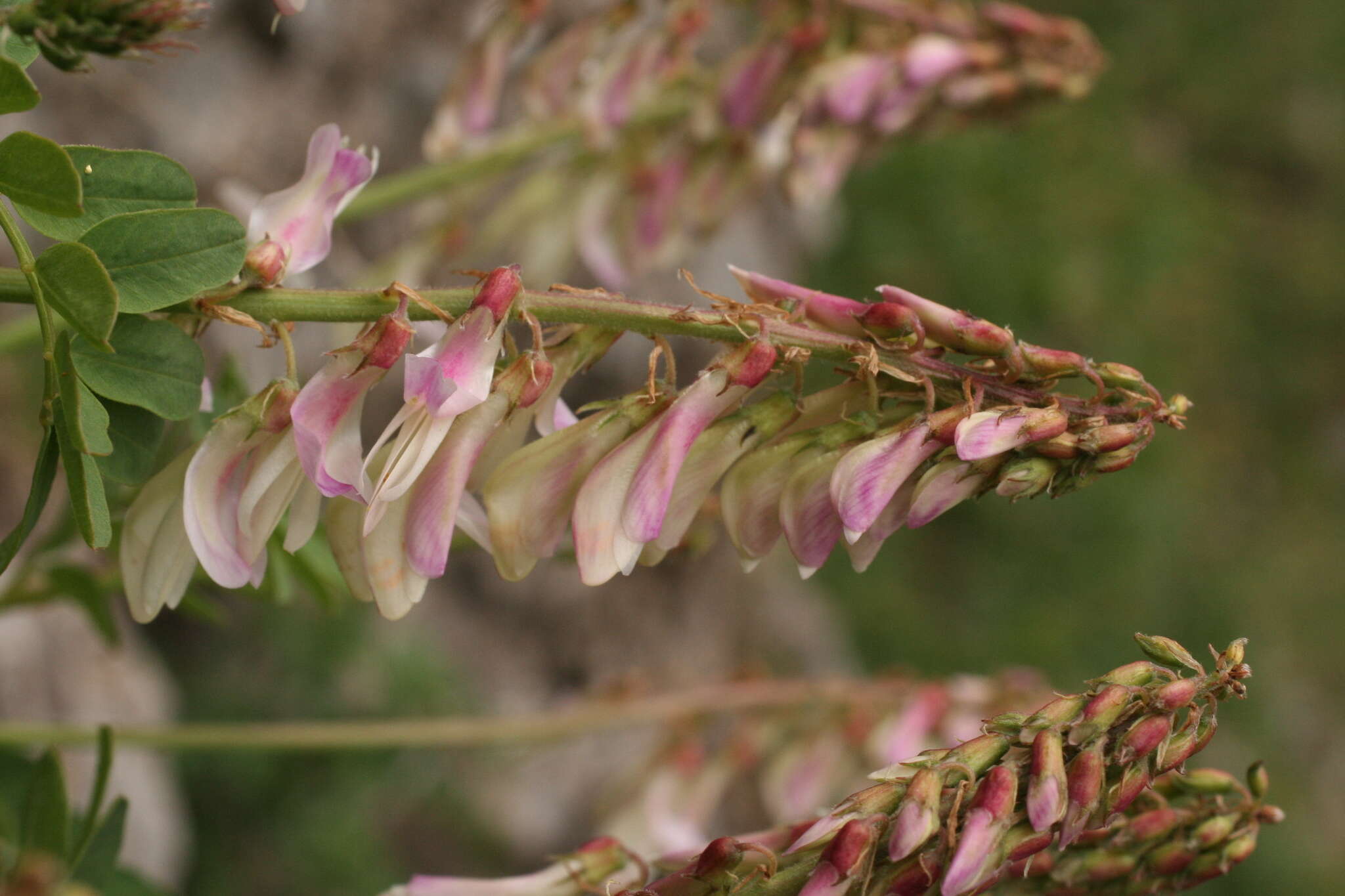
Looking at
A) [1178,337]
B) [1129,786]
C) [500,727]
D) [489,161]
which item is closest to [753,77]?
[489,161]

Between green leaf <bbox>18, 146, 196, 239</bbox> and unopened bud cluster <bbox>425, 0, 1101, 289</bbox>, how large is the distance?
69 cm

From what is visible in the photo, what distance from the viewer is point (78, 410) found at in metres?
0.63

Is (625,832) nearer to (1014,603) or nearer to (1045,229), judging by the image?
(1014,603)

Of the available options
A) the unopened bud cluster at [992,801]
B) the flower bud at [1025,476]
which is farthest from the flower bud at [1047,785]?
the flower bud at [1025,476]

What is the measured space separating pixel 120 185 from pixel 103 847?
1.58 feet

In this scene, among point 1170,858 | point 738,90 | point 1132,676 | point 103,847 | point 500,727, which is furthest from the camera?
point 738,90

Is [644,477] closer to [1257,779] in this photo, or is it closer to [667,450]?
[667,450]

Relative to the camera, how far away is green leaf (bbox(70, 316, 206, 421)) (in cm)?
68

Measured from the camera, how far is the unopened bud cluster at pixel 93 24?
1.89 feet

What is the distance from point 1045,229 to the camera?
412 cm

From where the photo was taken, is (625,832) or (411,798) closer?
(625,832)

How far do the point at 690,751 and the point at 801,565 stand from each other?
0.79m

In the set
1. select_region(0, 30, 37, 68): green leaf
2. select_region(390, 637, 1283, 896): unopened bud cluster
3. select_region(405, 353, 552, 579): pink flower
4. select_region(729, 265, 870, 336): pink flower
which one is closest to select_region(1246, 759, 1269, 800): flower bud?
select_region(390, 637, 1283, 896): unopened bud cluster

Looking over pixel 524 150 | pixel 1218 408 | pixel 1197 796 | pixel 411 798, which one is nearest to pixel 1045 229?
pixel 1218 408
